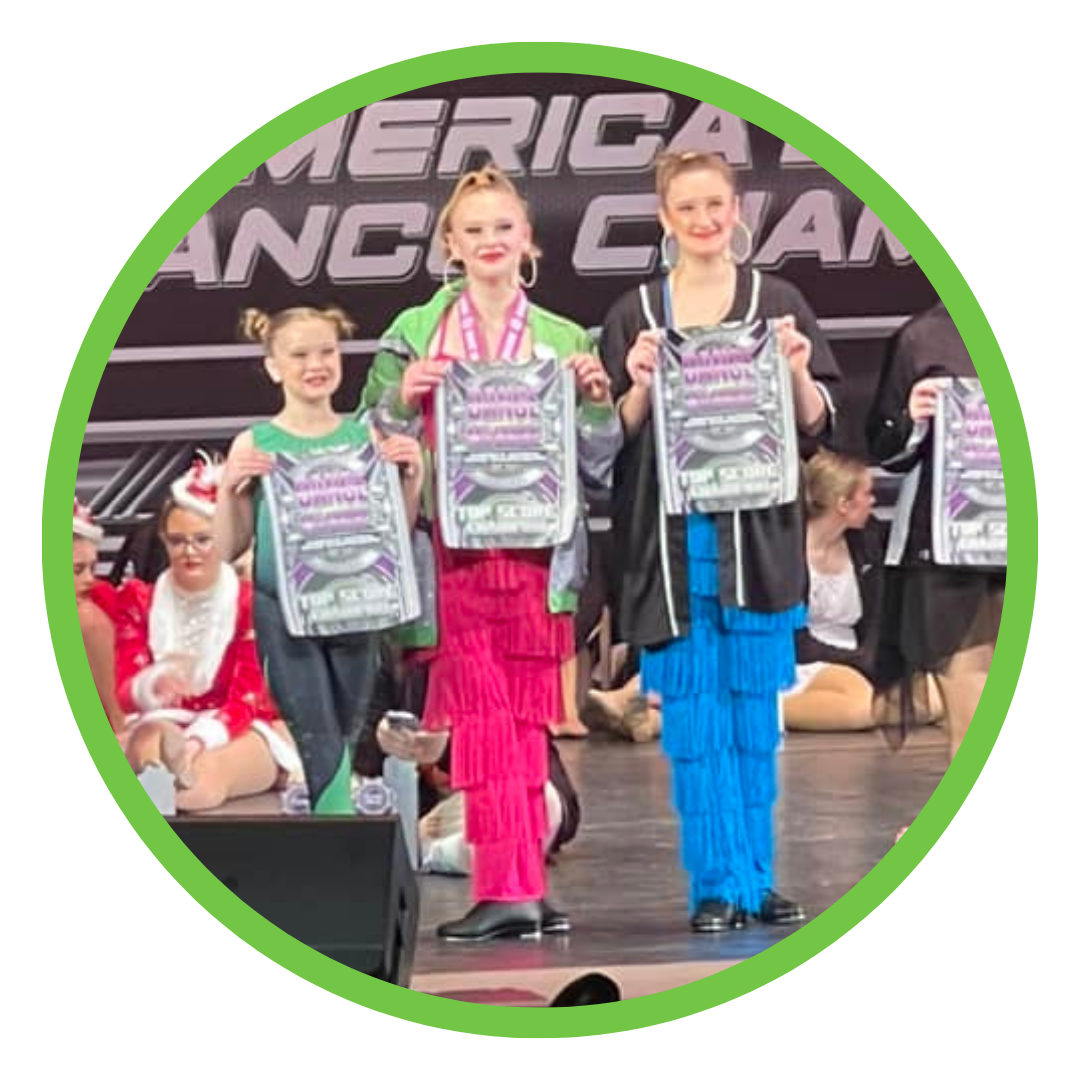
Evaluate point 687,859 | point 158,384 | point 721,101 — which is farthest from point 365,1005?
point 721,101

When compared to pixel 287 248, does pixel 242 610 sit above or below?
below

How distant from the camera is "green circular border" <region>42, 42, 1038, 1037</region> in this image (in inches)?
109

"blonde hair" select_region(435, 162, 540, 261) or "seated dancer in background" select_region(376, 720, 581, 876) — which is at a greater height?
"blonde hair" select_region(435, 162, 540, 261)

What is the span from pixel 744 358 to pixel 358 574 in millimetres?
343

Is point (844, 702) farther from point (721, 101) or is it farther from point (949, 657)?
point (721, 101)

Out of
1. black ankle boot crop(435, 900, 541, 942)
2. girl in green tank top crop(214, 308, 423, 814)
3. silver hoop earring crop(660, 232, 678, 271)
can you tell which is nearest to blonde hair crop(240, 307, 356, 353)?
girl in green tank top crop(214, 308, 423, 814)

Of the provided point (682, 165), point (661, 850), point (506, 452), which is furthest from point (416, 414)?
point (661, 850)

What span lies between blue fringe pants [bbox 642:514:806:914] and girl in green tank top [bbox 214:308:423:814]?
0.24m

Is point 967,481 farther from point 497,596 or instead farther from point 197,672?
point 197,672

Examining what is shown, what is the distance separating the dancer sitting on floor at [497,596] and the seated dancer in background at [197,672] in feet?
0.45

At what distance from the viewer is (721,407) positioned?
2.79m

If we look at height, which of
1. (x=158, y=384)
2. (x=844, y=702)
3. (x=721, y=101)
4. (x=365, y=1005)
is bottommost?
(x=365, y=1005)

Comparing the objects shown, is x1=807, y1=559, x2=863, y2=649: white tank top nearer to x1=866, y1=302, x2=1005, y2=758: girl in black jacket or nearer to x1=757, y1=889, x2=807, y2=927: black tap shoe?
x1=866, y1=302, x2=1005, y2=758: girl in black jacket

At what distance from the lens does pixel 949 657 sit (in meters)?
2.82
